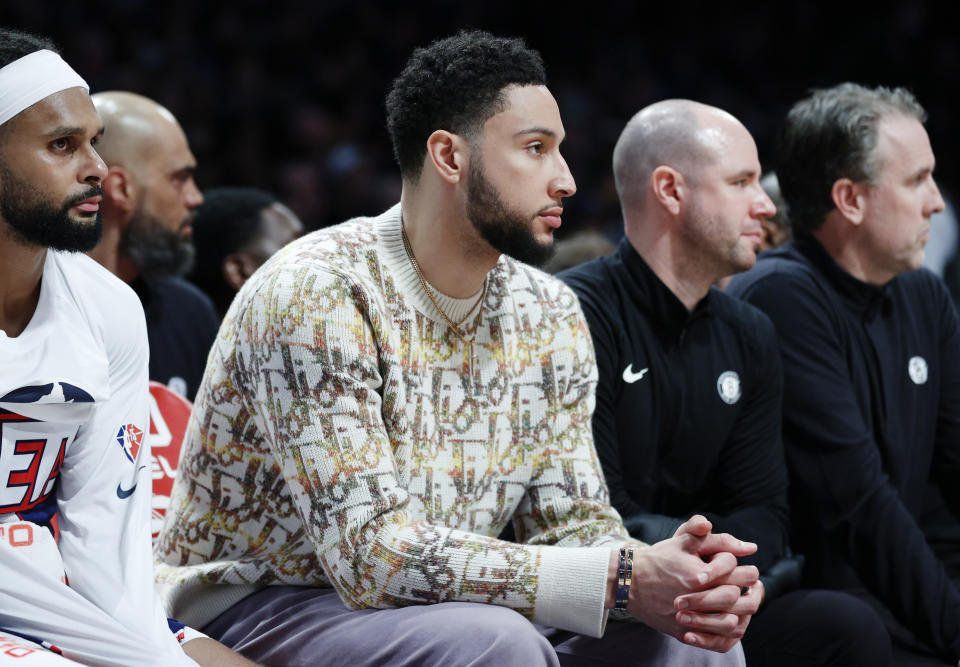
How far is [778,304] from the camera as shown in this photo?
126 inches

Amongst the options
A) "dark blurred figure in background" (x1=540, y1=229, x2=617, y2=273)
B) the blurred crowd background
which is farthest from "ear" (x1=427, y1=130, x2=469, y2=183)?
the blurred crowd background

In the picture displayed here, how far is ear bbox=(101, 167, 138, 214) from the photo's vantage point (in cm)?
388

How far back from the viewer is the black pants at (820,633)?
8.89 ft

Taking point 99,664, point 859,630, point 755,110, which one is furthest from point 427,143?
point 755,110

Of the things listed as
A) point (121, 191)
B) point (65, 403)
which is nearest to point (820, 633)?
point (65, 403)

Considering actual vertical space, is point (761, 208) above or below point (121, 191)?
above

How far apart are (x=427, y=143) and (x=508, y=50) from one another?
25 cm

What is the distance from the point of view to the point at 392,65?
7.45 m

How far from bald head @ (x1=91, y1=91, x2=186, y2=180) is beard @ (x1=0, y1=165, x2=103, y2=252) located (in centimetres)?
187

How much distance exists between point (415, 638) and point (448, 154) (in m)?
0.96

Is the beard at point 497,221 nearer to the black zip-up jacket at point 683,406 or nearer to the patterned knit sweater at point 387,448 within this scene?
the patterned knit sweater at point 387,448

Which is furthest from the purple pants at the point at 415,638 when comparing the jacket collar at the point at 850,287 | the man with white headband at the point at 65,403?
the jacket collar at the point at 850,287

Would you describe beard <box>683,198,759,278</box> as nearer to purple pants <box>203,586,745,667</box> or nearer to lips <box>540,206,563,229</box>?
lips <box>540,206,563,229</box>

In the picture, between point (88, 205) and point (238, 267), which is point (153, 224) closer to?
point (238, 267)
